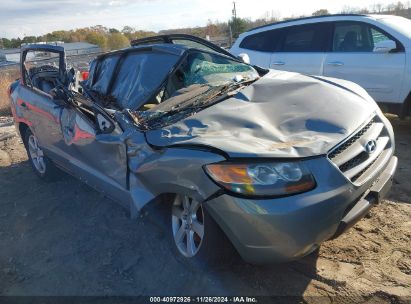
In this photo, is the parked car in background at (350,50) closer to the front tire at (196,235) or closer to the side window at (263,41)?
the side window at (263,41)

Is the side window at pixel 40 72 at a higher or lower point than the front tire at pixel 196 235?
higher

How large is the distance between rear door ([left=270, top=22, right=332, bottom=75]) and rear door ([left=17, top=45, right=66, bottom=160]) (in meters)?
3.57

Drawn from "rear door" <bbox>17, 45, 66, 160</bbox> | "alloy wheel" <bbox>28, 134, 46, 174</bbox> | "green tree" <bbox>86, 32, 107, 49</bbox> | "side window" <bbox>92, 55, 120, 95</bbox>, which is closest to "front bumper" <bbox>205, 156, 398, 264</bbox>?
"side window" <bbox>92, 55, 120, 95</bbox>

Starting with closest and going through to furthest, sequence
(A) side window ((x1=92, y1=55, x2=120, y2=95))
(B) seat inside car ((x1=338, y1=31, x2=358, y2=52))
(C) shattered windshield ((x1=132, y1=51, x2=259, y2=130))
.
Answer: (C) shattered windshield ((x1=132, y1=51, x2=259, y2=130)) < (A) side window ((x1=92, y1=55, x2=120, y2=95)) < (B) seat inside car ((x1=338, y1=31, x2=358, y2=52))

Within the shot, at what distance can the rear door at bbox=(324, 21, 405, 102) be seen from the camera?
18.8 ft

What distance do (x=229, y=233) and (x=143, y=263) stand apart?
1.05 meters

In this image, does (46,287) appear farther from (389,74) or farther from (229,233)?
(389,74)

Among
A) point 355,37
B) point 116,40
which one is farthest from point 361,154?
point 116,40

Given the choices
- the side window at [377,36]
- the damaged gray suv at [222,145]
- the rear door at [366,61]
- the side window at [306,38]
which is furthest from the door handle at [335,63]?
the damaged gray suv at [222,145]

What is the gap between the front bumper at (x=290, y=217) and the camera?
2361 mm

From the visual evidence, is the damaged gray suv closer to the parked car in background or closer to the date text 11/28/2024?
the date text 11/28/2024

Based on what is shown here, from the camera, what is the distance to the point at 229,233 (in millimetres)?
2537

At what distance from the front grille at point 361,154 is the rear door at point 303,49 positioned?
3499 mm

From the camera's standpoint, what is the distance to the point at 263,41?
7.20 metres
